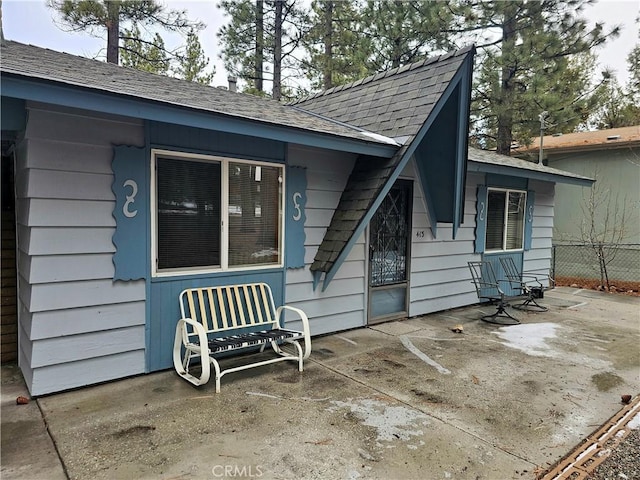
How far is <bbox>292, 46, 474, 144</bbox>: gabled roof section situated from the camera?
4.56 meters

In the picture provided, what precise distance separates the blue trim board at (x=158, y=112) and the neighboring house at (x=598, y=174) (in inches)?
412

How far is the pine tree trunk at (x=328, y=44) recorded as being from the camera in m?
12.6

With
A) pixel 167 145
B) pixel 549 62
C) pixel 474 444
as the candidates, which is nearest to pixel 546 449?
pixel 474 444

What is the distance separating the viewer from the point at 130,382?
11.3ft

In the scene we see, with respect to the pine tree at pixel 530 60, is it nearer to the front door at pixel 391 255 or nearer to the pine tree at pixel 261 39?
the pine tree at pixel 261 39

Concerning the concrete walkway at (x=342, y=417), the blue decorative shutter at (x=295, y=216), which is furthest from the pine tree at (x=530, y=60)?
the blue decorative shutter at (x=295, y=216)

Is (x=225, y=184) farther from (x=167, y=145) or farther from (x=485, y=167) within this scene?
(x=485, y=167)

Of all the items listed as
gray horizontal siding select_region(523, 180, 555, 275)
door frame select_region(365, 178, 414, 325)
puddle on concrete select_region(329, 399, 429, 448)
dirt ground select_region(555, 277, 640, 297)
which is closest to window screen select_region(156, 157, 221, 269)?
puddle on concrete select_region(329, 399, 429, 448)

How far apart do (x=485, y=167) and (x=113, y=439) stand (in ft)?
18.8

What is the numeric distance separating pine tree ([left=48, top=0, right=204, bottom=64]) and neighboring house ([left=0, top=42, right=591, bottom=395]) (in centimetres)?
646

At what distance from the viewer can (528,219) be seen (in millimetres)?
7812

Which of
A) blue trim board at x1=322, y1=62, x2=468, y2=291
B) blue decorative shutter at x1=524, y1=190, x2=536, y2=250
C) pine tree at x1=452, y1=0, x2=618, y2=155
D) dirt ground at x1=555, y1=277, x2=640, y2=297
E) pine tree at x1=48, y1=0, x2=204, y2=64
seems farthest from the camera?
pine tree at x1=452, y1=0, x2=618, y2=155

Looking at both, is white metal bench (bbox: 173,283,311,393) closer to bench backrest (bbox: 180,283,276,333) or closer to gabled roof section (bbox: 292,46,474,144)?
bench backrest (bbox: 180,283,276,333)

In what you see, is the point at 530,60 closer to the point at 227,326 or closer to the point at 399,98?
the point at 399,98
